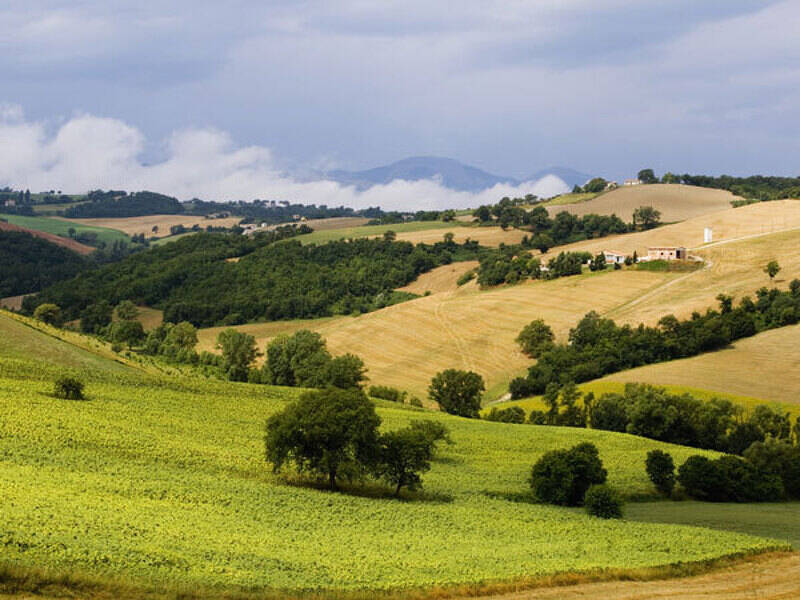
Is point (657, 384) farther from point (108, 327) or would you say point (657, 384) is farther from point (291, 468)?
point (108, 327)

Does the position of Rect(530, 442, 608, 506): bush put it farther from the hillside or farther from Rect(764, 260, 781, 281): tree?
Rect(764, 260, 781, 281): tree

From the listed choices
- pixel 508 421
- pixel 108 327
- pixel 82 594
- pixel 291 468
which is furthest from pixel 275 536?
pixel 108 327

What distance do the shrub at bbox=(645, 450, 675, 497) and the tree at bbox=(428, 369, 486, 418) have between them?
120ft

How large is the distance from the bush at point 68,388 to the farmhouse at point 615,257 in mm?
115685

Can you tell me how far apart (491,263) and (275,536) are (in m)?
136

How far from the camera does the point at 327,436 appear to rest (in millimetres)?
47688

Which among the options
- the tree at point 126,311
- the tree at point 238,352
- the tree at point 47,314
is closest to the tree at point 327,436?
the tree at point 238,352

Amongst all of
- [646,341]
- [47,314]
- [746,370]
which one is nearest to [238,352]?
[47,314]

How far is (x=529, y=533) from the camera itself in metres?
41.5

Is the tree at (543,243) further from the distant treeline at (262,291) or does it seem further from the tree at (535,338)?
the tree at (535,338)

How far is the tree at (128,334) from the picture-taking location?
140875mm

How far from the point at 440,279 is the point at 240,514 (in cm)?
14404

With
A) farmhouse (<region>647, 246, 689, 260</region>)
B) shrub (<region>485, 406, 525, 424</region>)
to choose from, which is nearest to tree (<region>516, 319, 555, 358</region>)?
shrub (<region>485, 406, 525, 424</region>)

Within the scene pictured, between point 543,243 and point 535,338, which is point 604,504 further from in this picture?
point 543,243
